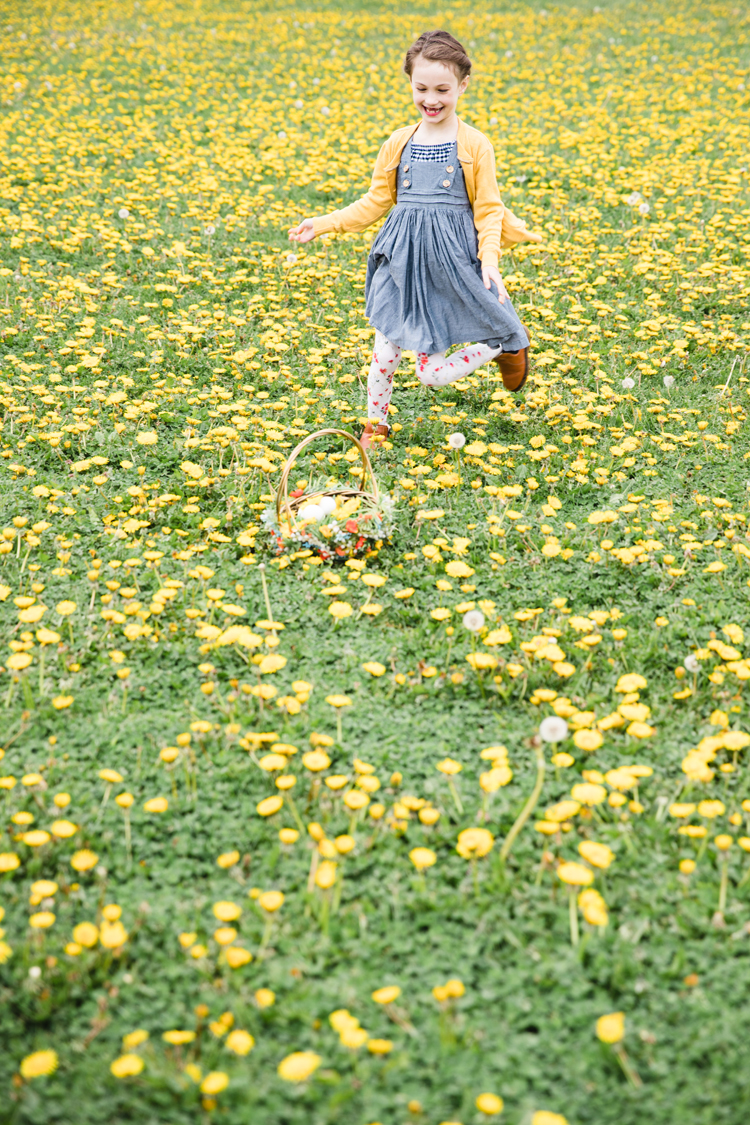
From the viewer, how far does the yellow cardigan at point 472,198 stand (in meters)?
3.89

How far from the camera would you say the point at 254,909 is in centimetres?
222

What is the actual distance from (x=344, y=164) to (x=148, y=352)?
4.95 m

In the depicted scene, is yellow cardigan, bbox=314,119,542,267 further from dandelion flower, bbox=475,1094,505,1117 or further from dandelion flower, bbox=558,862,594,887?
dandelion flower, bbox=475,1094,505,1117

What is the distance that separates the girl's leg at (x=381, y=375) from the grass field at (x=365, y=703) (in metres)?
0.23

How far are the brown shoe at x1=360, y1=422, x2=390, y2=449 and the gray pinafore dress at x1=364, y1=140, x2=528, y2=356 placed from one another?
19.3 inches

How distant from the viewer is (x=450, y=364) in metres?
4.14

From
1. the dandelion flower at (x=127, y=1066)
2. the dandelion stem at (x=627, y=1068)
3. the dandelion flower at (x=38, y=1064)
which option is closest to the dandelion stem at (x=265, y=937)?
the dandelion flower at (x=127, y=1066)

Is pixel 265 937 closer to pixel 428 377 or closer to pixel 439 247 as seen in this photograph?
pixel 428 377

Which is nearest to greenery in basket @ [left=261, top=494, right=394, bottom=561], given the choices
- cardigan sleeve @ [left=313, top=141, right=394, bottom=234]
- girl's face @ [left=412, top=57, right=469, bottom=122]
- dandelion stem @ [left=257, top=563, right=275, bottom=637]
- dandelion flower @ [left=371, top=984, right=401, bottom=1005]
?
dandelion stem @ [left=257, top=563, right=275, bottom=637]

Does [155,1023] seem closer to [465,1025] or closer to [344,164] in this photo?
[465,1025]

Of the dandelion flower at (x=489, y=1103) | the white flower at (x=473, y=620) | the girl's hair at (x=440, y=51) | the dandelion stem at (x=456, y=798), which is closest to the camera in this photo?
the dandelion flower at (x=489, y=1103)

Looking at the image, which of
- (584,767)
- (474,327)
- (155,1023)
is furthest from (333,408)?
(155,1023)

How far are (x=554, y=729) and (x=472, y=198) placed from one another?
2.60 metres

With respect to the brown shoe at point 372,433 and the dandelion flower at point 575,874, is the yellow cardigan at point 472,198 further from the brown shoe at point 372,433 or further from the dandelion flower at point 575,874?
the dandelion flower at point 575,874
